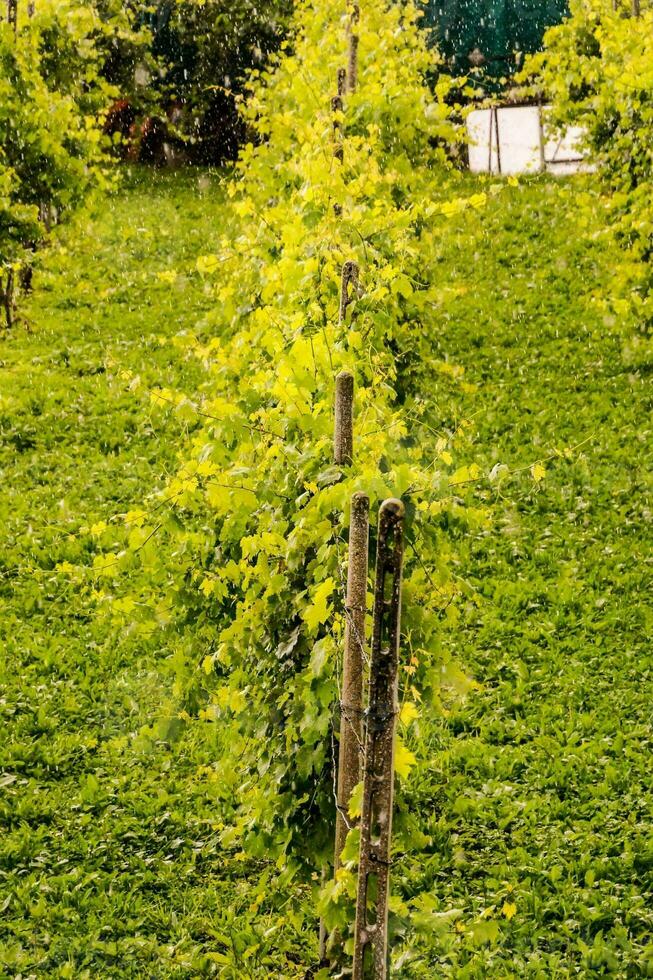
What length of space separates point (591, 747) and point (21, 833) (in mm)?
3842

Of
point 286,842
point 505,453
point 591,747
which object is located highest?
point 505,453

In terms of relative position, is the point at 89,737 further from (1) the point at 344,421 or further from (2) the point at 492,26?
(2) the point at 492,26

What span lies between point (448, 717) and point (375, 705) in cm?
451

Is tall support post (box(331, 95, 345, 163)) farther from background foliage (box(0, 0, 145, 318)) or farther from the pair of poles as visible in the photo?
background foliage (box(0, 0, 145, 318))

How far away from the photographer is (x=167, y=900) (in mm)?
5766

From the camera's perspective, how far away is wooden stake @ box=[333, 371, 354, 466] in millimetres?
3512

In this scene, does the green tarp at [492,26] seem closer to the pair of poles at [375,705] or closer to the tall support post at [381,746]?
the pair of poles at [375,705]

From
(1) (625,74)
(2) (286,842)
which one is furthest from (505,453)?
(2) (286,842)

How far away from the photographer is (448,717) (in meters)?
7.07

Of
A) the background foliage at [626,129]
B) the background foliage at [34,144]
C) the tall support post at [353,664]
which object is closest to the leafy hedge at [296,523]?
the tall support post at [353,664]

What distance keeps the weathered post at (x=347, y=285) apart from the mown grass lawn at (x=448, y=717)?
1059mm

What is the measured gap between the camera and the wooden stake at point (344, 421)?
11.5 feet

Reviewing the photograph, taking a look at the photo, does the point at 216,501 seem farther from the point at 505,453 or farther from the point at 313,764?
the point at 505,453

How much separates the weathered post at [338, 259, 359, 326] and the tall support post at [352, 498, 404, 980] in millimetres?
1809
